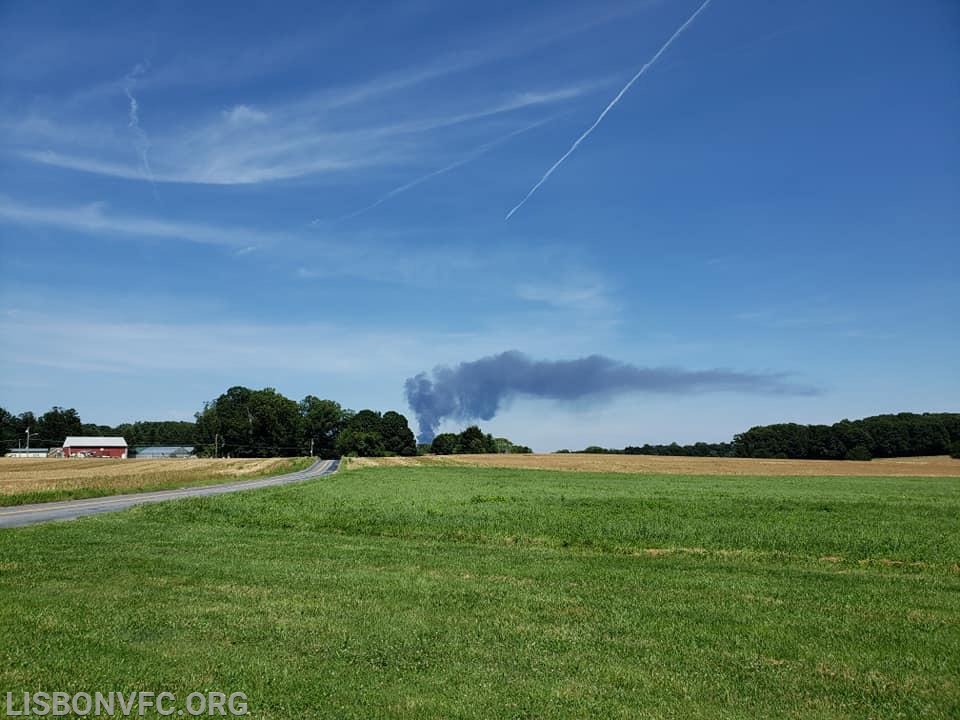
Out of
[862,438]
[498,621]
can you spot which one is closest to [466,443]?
[862,438]

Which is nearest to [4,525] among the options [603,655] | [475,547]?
[475,547]

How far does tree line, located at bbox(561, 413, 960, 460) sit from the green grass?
144 m

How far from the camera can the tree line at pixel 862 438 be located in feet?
494

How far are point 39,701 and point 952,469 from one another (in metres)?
114

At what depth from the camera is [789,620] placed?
40.2ft

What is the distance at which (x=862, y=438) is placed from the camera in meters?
154

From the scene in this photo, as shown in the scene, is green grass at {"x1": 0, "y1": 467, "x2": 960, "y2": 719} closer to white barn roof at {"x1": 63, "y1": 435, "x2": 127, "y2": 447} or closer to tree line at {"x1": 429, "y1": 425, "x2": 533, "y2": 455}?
tree line at {"x1": 429, "y1": 425, "x2": 533, "y2": 455}

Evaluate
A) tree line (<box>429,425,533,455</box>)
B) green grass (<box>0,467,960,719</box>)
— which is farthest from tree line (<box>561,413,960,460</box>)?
green grass (<box>0,467,960,719</box>)

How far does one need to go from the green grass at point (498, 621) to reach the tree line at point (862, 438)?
144 meters

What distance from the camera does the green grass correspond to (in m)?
8.48

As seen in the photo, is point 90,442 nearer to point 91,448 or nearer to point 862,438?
point 91,448

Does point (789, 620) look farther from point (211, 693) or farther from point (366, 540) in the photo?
point (366, 540)

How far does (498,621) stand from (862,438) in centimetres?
16641

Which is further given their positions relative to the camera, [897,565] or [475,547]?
[475,547]
